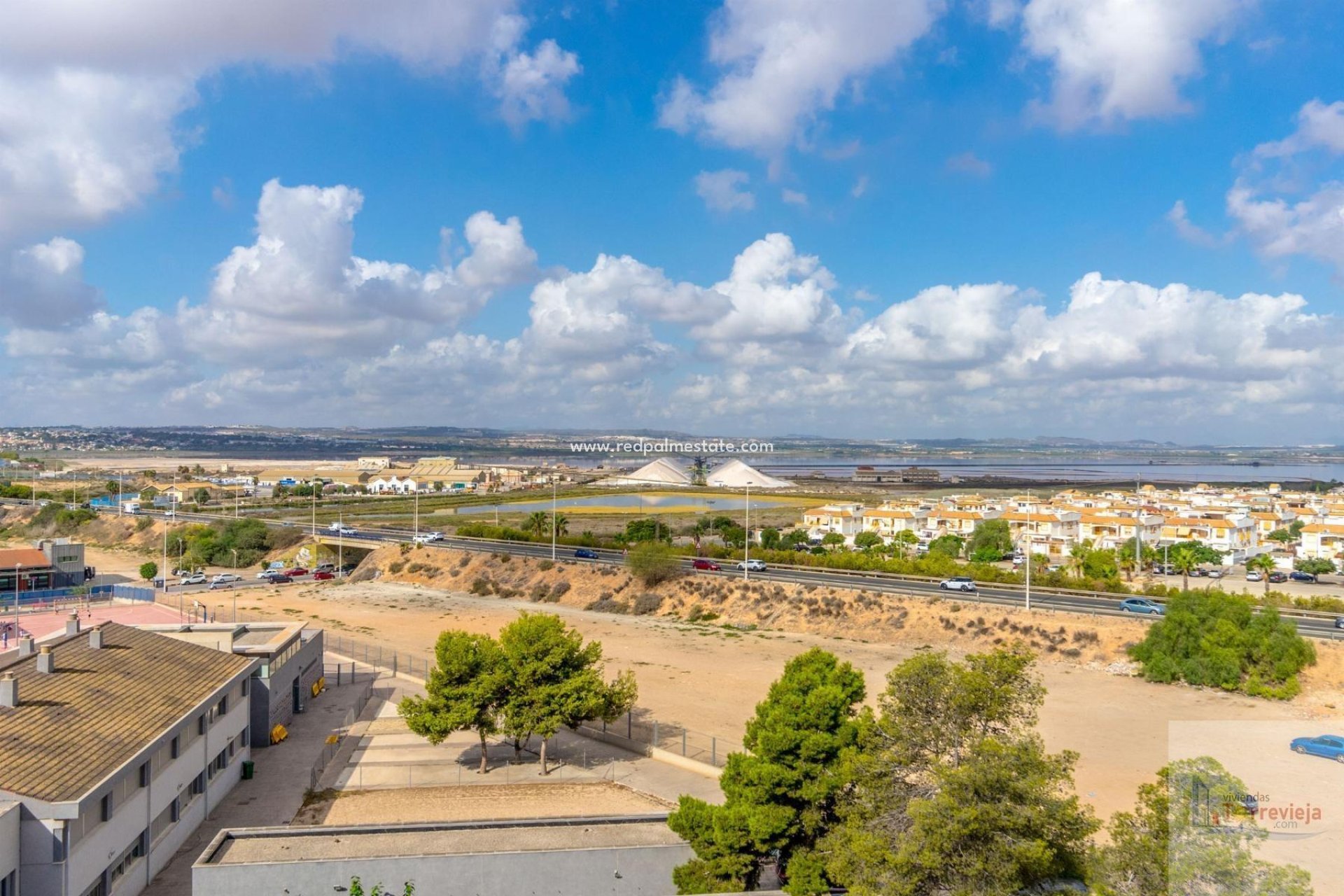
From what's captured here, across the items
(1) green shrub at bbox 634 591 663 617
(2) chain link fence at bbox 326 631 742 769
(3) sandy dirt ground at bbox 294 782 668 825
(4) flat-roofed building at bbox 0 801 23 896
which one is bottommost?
(1) green shrub at bbox 634 591 663 617

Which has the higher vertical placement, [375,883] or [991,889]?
[991,889]

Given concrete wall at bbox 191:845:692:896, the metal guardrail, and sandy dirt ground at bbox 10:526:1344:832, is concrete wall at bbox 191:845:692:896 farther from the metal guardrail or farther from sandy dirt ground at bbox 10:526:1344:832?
the metal guardrail

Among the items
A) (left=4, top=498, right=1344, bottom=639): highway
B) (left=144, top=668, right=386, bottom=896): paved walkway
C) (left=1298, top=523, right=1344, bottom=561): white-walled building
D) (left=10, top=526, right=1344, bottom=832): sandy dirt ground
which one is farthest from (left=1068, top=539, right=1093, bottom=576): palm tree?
(left=144, top=668, right=386, bottom=896): paved walkway

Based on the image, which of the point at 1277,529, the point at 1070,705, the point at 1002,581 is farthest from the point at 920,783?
the point at 1277,529

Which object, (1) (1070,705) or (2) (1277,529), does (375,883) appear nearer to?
(1) (1070,705)

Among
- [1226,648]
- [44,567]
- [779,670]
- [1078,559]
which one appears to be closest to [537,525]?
[44,567]
